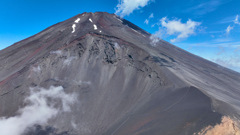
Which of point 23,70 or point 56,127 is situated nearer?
point 56,127

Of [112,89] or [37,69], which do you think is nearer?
[112,89]

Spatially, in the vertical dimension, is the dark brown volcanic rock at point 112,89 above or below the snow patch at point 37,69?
below

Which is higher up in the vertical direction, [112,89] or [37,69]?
[37,69]

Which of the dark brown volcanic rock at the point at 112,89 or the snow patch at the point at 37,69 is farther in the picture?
the snow patch at the point at 37,69

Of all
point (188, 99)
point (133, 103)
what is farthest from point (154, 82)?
point (188, 99)

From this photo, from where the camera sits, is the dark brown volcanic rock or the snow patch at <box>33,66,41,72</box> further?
the snow patch at <box>33,66,41,72</box>

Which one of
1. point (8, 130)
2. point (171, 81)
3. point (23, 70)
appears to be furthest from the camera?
point (23, 70)

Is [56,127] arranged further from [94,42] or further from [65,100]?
[94,42]

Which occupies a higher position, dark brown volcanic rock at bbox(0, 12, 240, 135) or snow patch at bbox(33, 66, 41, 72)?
snow patch at bbox(33, 66, 41, 72)
